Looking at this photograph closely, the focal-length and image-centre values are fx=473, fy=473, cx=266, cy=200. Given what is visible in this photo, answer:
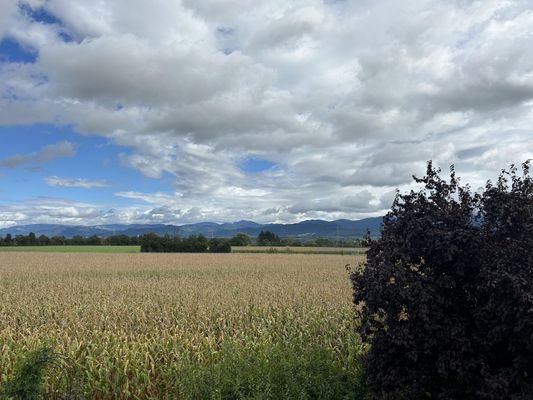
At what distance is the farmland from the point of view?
743 cm

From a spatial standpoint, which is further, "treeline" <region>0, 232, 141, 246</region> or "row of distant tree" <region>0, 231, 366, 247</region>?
"treeline" <region>0, 232, 141, 246</region>

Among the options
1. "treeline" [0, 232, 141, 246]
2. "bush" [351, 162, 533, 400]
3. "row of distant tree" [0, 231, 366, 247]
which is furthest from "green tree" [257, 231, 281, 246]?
"bush" [351, 162, 533, 400]

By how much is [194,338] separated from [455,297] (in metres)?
5.96

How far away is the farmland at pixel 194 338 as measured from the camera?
7.43 meters

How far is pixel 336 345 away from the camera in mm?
10562

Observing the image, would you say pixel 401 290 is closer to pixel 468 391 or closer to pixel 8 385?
pixel 468 391

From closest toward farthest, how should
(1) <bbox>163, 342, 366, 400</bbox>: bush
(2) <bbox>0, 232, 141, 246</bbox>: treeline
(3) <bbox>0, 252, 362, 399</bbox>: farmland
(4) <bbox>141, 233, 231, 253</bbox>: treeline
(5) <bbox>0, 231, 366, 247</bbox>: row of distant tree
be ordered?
(1) <bbox>163, 342, 366, 400</bbox>: bush
(3) <bbox>0, 252, 362, 399</bbox>: farmland
(4) <bbox>141, 233, 231, 253</bbox>: treeline
(5) <bbox>0, 231, 366, 247</bbox>: row of distant tree
(2) <bbox>0, 232, 141, 246</bbox>: treeline

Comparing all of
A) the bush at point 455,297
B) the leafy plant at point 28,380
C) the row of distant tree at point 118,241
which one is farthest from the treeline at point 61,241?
the bush at point 455,297

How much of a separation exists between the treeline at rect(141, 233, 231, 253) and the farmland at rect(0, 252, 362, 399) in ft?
203

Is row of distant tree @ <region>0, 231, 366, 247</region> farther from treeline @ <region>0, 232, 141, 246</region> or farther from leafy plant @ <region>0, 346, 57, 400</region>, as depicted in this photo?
leafy plant @ <region>0, 346, 57, 400</region>

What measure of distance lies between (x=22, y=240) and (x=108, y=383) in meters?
112

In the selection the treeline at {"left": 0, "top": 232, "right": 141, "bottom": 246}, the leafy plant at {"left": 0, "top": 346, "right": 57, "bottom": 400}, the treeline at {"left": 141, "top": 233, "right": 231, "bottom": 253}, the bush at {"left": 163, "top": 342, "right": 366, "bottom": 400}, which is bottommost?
the bush at {"left": 163, "top": 342, "right": 366, "bottom": 400}

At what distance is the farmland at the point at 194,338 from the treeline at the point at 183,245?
61.8m

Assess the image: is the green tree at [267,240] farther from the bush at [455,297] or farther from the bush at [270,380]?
the bush at [455,297]
